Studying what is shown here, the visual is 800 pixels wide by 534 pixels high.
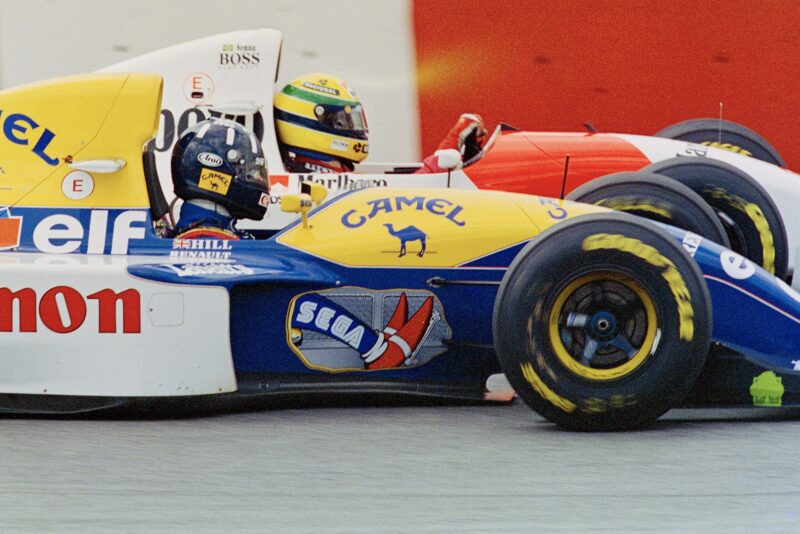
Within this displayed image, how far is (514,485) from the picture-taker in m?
3.67

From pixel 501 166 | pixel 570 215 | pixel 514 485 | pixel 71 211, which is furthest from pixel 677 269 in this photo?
pixel 501 166

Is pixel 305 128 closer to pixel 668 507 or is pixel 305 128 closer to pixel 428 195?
pixel 428 195

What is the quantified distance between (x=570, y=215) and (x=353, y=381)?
953mm

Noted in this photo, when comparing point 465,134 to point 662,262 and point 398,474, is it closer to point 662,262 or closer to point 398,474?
point 662,262

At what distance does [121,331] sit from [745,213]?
120 inches

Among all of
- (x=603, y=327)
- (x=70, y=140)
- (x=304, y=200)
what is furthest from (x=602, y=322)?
(x=70, y=140)

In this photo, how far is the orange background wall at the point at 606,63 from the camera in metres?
8.52

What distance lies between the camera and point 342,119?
7371mm

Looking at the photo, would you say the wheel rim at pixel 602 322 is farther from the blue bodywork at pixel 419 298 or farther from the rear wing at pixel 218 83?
the rear wing at pixel 218 83

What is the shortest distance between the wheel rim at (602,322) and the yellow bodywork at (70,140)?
1.62 m

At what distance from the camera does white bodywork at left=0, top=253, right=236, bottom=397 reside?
459cm

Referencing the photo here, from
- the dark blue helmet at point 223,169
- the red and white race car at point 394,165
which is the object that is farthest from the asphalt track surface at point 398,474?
the red and white race car at point 394,165

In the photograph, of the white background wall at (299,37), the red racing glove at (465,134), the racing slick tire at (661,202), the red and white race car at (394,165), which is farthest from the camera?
the white background wall at (299,37)

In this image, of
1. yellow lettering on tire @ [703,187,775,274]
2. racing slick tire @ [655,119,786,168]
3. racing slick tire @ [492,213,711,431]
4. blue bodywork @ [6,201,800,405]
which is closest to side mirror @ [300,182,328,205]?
blue bodywork @ [6,201,800,405]
